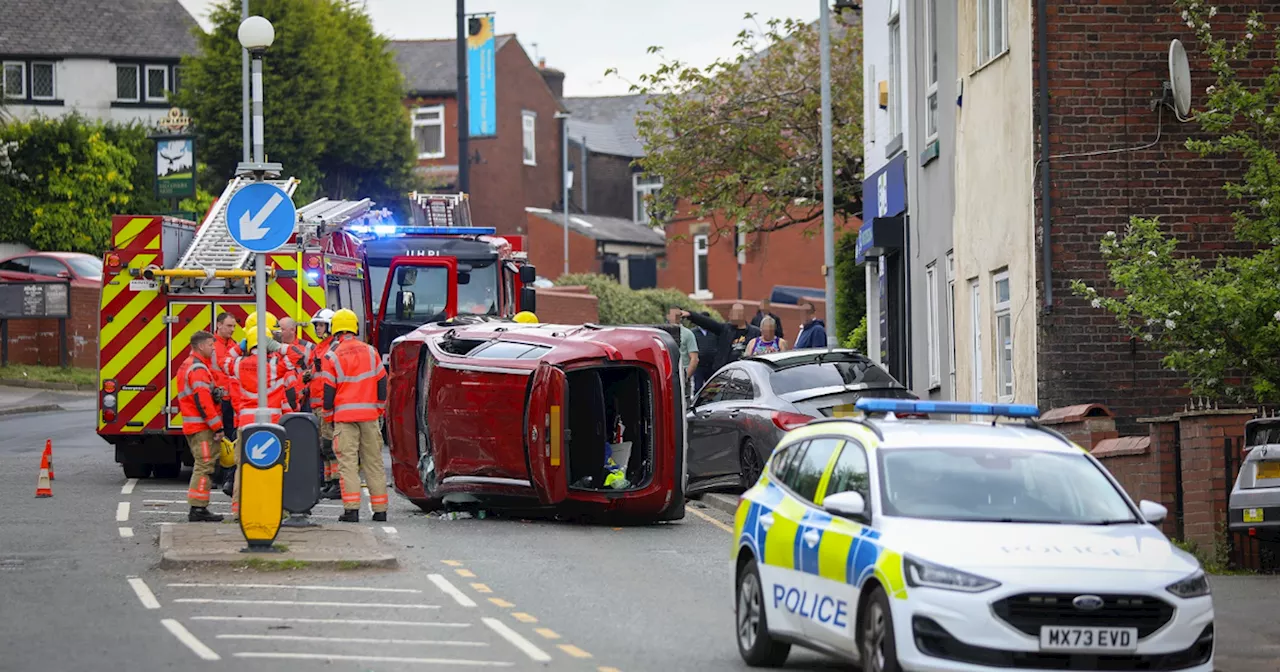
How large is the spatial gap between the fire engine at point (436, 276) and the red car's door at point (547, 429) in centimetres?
972

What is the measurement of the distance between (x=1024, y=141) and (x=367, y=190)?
47.9 m

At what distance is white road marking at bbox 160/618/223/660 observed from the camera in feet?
35.9

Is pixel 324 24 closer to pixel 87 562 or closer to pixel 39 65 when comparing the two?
pixel 39 65

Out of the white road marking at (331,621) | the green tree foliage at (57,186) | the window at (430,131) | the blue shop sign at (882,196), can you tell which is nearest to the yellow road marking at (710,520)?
the white road marking at (331,621)

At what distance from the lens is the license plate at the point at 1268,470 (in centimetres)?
1402

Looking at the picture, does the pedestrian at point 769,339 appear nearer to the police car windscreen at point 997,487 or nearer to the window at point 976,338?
the window at point 976,338

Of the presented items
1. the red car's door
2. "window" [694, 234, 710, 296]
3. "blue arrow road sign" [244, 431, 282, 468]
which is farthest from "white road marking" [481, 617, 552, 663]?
"window" [694, 234, 710, 296]

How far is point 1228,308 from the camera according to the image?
15.6 metres

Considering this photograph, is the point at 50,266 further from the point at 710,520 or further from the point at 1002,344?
the point at 710,520

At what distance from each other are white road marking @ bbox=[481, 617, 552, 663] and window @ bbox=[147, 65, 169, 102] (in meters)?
60.5

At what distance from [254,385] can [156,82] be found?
179 ft

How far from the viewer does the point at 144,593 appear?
1345cm

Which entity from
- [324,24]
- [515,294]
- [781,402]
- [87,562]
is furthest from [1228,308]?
[324,24]

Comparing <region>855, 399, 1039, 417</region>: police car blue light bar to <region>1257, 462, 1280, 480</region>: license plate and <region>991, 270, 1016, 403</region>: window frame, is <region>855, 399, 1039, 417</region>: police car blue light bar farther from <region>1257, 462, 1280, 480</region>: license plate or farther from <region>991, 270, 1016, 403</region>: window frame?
<region>991, 270, 1016, 403</region>: window frame
